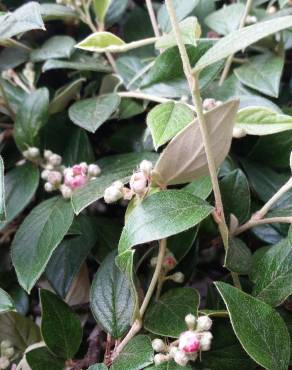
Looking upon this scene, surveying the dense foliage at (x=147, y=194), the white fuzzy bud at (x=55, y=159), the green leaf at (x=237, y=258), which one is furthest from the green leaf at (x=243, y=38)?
the white fuzzy bud at (x=55, y=159)

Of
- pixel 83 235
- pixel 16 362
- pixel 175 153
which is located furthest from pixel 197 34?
pixel 16 362

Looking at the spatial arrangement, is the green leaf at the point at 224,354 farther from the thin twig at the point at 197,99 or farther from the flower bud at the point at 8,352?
the flower bud at the point at 8,352

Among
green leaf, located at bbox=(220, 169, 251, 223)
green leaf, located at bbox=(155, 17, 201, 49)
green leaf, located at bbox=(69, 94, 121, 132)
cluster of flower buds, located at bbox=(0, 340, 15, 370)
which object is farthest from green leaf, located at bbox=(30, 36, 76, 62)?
cluster of flower buds, located at bbox=(0, 340, 15, 370)

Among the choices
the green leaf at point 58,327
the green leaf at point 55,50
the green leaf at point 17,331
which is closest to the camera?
the green leaf at point 58,327

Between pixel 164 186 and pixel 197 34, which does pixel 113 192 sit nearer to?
pixel 164 186

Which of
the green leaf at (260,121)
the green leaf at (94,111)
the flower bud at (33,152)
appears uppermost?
the green leaf at (94,111)
